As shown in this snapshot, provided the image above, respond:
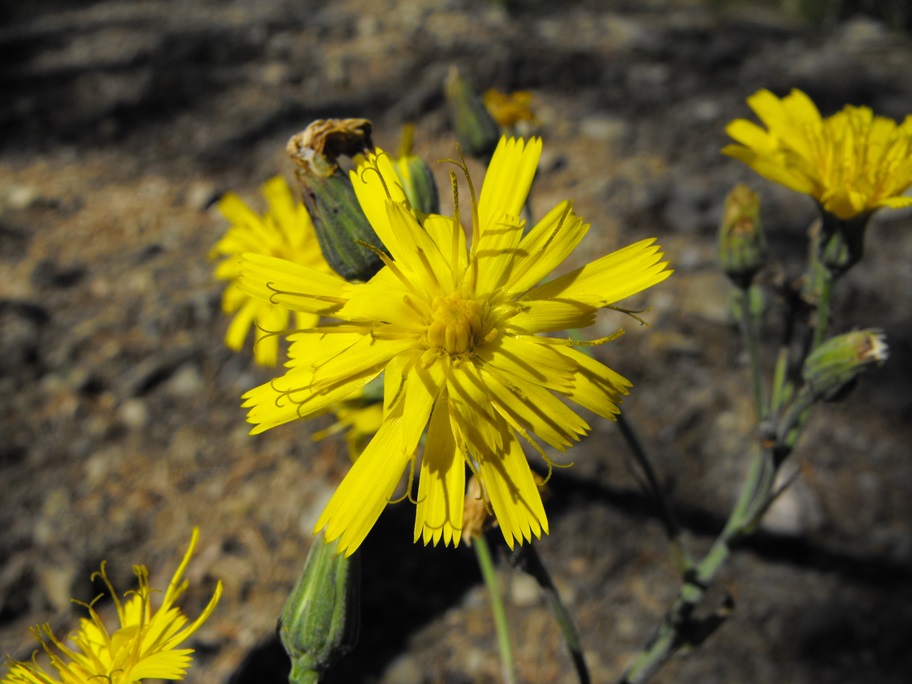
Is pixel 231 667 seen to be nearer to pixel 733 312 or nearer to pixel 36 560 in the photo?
pixel 36 560

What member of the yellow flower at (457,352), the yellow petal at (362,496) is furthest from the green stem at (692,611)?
the yellow petal at (362,496)

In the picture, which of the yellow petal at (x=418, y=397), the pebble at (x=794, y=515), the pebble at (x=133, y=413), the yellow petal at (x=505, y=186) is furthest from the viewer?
the pebble at (x=133, y=413)

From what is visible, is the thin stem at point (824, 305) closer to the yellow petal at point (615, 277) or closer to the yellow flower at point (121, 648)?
the yellow petal at point (615, 277)

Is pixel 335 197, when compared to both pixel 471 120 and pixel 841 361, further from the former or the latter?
pixel 841 361

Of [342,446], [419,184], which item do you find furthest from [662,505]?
[342,446]

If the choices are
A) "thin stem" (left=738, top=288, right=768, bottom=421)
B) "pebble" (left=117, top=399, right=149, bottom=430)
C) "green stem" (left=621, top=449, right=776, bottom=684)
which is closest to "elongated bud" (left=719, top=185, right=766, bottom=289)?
"thin stem" (left=738, top=288, right=768, bottom=421)

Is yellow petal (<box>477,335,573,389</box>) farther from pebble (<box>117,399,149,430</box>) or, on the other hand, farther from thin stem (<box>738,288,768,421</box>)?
pebble (<box>117,399,149,430</box>)

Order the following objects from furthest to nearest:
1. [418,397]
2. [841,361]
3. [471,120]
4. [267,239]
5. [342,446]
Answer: [342,446] < [267,239] < [471,120] < [841,361] < [418,397]
